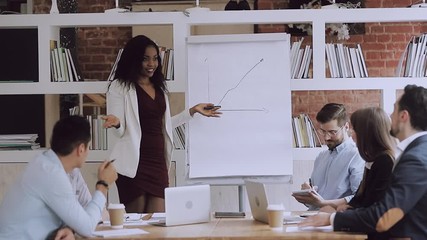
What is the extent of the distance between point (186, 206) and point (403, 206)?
991 millimetres

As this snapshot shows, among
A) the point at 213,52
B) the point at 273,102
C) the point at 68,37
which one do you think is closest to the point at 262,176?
the point at 273,102

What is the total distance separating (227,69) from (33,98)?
2327 mm

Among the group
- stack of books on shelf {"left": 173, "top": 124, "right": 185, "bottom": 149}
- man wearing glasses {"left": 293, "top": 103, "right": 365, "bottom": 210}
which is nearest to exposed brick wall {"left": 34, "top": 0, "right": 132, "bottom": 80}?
stack of books on shelf {"left": 173, "top": 124, "right": 185, "bottom": 149}

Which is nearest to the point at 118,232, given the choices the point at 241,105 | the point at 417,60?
the point at 241,105

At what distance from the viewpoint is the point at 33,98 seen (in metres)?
6.38

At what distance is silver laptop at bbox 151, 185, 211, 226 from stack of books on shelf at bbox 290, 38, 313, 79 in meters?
1.86

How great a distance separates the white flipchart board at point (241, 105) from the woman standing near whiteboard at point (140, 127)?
33 cm

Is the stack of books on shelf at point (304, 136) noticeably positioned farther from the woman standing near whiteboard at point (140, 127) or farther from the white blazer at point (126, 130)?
the white blazer at point (126, 130)

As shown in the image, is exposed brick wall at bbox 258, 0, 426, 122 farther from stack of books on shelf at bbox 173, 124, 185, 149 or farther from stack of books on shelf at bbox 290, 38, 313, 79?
stack of books on shelf at bbox 173, 124, 185, 149

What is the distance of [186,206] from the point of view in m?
3.41

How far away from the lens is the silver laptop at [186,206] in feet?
11.1

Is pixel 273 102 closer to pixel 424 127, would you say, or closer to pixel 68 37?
pixel 424 127

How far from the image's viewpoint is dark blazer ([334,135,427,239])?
2969 mm

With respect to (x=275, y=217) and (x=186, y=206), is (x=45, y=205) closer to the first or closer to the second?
(x=186, y=206)
